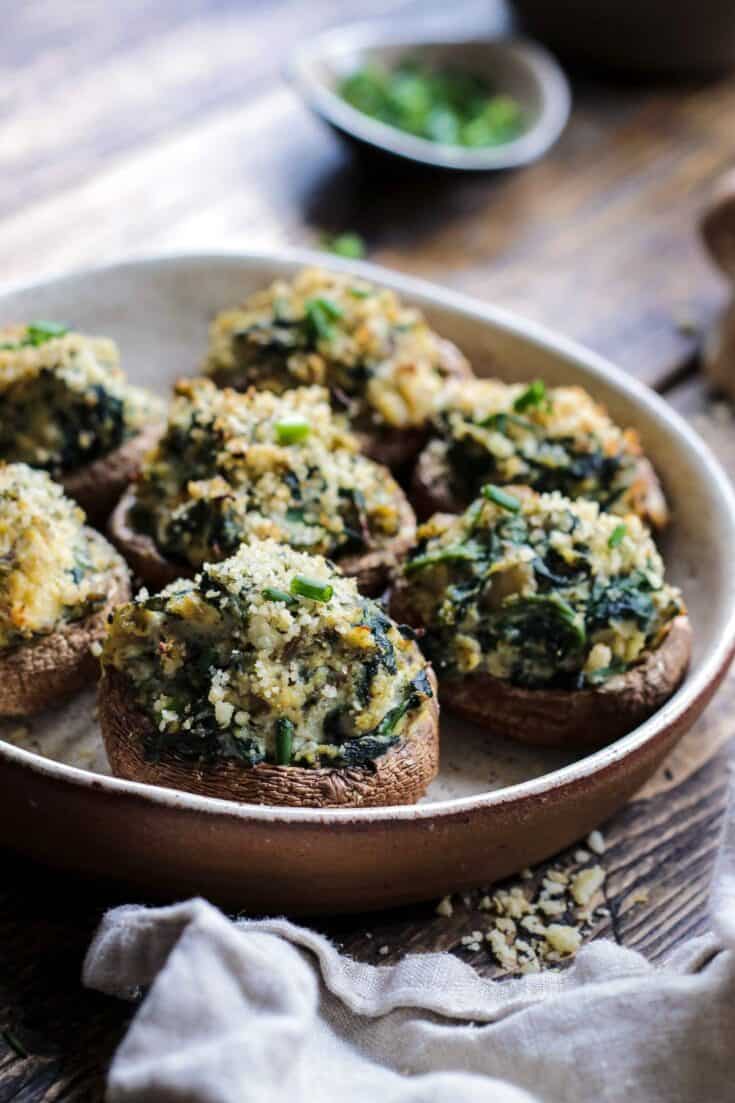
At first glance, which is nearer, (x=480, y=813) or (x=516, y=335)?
(x=480, y=813)

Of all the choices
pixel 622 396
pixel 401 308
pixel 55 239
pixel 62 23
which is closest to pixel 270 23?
pixel 62 23

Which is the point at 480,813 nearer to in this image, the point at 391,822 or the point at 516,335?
the point at 391,822

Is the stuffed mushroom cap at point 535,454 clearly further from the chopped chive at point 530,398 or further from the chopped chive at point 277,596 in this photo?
the chopped chive at point 277,596

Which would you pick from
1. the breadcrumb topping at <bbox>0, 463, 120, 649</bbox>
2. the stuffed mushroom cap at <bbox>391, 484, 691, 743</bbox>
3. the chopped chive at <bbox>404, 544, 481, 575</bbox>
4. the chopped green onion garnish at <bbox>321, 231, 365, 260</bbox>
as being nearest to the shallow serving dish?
the stuffed mushroom cap at <bbox>391, 484, 691, 743</bbox>

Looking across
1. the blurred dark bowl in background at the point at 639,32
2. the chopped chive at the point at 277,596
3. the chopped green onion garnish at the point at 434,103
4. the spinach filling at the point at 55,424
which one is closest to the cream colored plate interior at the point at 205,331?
the spinach filling at the point at 55,424

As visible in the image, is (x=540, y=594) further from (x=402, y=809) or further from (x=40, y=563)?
(x=40, y=563)

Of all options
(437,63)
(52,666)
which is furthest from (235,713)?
(437,63)

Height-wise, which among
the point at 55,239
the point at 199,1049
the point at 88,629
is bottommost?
the point at 55,239
